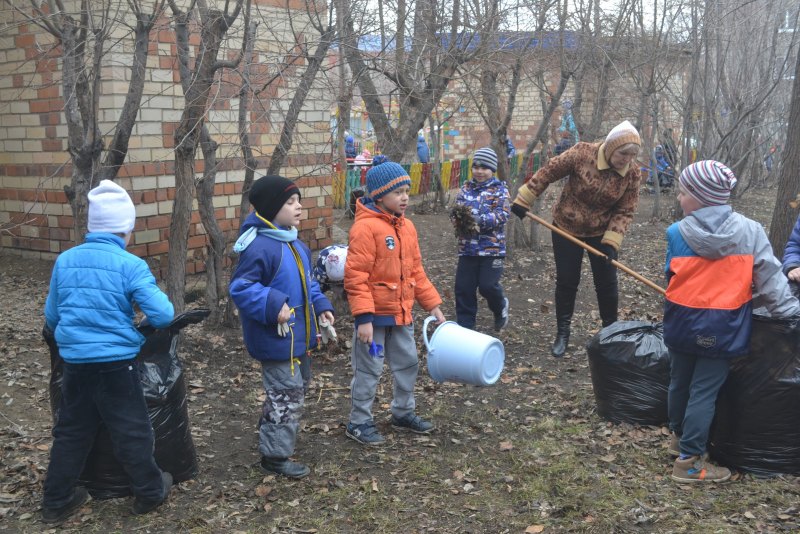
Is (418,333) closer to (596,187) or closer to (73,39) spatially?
(596,187)

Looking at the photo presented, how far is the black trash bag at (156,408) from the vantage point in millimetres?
3498

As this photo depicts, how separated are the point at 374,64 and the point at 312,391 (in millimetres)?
2578

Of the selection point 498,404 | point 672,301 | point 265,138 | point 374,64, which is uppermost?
point 374,64

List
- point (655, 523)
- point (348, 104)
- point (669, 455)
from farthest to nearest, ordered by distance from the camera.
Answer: point (348, 104) → point (669, 455) → point (655, 523)

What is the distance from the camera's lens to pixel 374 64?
6.01 metres

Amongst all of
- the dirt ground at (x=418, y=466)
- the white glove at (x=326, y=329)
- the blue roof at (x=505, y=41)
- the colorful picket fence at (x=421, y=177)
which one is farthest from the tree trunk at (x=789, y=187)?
the colorful picket fence at (x=421, y=177)

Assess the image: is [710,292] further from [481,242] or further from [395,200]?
[481,242]

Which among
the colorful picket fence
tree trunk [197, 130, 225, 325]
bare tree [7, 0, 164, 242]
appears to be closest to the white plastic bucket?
tree trunk [197, 130, 225, 325]

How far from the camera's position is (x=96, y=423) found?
3.39 metres

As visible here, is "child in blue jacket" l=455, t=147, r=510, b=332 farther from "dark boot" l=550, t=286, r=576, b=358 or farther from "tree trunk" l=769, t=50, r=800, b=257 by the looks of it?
"tree trunk" l=769, t=50, r=800, b=257

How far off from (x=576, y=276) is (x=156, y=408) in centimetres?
332

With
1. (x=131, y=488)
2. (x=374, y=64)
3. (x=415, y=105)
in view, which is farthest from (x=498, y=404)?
(x=415, y=105)

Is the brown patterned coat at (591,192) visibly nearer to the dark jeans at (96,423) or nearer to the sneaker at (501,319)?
the sneaker at (501,319)

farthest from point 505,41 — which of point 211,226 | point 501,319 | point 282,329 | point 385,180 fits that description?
point 282,329
